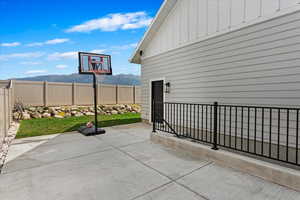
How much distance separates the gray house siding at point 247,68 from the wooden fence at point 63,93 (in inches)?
320

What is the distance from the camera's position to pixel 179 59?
18.5 ft

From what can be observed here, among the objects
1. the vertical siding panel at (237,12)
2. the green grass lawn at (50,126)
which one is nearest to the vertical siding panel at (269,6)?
the vertical siding panel at (237,12)

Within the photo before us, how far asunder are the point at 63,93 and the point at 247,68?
428 inches

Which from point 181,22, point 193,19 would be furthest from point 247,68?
point 181,22

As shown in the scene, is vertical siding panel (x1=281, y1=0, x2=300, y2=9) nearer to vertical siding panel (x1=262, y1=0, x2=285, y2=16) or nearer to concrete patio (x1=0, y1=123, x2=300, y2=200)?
vertical siding panel (x1=262, y1=0, x2=285, y2=16)

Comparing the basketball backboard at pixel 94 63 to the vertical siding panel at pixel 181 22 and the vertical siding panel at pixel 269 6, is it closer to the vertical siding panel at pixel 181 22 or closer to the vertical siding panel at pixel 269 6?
the vertical siding panel at pixel 181 22

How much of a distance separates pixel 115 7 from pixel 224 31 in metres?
6.64

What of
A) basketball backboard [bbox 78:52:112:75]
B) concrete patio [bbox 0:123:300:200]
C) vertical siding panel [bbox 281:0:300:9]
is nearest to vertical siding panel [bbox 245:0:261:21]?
vertical siding panel [bbox 281:0:300:9]

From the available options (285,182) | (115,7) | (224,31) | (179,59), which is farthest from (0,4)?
(285,182)

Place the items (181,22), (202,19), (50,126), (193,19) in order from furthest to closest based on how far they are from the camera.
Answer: (50,126) → (181,22) → (193,19) → (202,19)

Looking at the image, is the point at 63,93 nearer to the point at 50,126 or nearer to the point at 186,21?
the point at 50,126

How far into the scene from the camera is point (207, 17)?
4641 mm

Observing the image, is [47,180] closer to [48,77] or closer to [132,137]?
[132,137]

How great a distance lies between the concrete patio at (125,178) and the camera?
6.49ft
